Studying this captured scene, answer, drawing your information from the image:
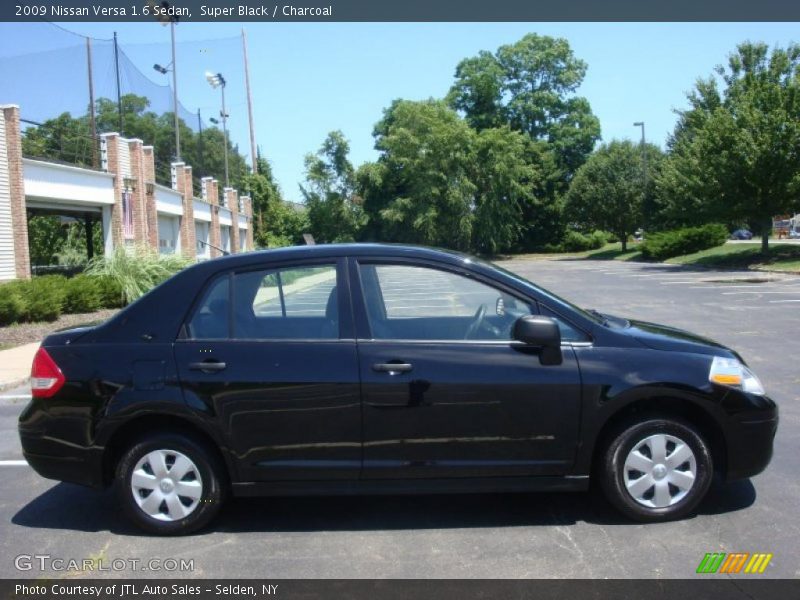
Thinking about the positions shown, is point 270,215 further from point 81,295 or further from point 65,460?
point 65,460

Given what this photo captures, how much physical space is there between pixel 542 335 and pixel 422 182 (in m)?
48.0

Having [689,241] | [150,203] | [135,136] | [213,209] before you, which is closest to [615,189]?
[689,241]

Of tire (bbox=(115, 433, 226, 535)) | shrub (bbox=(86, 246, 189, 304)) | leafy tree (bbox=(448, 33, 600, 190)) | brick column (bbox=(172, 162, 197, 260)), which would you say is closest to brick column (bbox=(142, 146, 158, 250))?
brick column (bbox=(172, 162, 197, 260))

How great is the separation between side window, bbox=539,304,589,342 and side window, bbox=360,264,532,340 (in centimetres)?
13

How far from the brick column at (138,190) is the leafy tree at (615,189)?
113 feet

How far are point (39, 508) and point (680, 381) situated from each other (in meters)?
4.34

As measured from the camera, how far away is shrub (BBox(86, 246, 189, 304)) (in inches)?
752

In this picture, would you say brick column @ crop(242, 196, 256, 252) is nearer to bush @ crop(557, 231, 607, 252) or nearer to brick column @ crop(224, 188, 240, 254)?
brick column @ crop(224, 188, 240, 254)

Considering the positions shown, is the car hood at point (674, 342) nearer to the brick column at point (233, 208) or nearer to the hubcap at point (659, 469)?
the hubcap at point (659, 469)

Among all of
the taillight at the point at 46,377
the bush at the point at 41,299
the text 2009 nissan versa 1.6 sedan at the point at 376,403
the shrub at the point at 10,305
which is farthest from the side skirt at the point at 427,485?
the bush at the point at 41,299

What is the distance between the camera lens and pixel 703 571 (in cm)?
384

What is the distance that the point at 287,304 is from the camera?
15.6 feet

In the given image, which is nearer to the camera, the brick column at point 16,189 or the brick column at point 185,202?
the brick column at point 16,189

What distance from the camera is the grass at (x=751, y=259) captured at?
31398 millimetres
